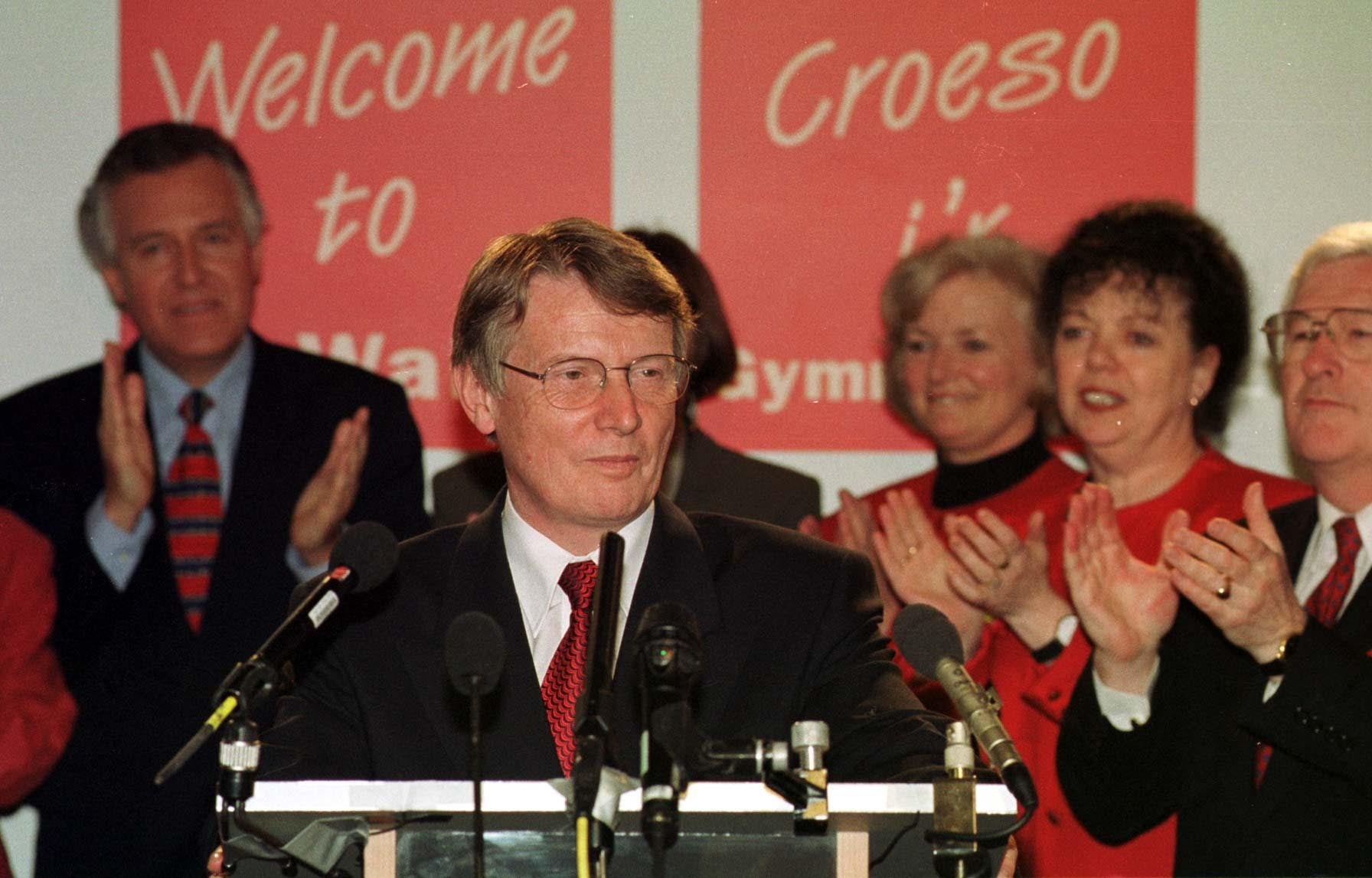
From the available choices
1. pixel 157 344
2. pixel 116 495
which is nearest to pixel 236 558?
pixel 116 495

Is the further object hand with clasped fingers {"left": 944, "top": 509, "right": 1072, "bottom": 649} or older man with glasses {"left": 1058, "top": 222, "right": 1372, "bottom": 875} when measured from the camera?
hand with clasped fingers {"left": 944, "top": 509, "right": 1072, "bottom": 649}

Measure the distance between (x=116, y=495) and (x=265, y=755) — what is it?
2.28 m

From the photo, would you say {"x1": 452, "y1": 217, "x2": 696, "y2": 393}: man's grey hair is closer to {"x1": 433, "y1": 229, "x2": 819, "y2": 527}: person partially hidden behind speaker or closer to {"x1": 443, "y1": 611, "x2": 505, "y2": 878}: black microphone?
{"x1": 443, "y1": 611, "x2": 505, "y2": 878}: black microphone

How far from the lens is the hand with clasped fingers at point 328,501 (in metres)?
4.37

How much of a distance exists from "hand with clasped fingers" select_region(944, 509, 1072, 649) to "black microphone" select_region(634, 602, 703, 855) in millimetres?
2156

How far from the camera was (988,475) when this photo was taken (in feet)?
14.3

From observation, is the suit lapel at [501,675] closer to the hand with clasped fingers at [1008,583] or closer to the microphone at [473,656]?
the microphone at [473,656]

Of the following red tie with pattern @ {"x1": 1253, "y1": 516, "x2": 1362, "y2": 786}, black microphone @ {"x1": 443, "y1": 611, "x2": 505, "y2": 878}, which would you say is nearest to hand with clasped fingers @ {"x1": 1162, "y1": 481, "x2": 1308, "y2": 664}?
red tie with pattern @ {"x1": 1253, "y1": 516, "x2": 1362, "y2": 786}

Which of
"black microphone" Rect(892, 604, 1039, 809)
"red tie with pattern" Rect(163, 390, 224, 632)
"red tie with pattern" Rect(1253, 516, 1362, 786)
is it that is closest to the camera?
"black microphone" Rect(892, 604, 1039, 809)

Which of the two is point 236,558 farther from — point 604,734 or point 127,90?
point 604,734

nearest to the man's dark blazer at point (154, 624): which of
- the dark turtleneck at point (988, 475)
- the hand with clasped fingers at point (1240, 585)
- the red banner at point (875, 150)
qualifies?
the red banner at point (875, 150)

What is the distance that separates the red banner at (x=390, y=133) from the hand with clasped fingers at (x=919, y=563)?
1.28m

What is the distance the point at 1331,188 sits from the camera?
181 inches

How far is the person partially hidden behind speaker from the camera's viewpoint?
14.3 feet
